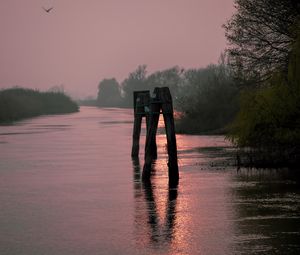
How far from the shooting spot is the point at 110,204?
16000mm

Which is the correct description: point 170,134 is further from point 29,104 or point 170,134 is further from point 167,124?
point 29,104

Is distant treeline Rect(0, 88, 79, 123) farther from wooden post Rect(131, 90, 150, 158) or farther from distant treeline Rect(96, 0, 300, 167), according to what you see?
wooden post Rect(131, 90, 150, 158)

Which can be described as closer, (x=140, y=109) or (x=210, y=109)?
(x=140, y=109)

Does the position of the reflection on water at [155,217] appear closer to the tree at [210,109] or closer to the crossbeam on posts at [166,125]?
the crossbeam on posts at [166,125]

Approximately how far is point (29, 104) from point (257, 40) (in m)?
70.8

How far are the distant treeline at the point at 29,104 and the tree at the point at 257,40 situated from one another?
145 ft

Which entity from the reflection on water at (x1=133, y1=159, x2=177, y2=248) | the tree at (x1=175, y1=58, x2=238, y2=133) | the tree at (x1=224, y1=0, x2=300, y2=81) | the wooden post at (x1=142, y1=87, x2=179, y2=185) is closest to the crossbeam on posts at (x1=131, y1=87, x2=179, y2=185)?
the wooden post at (x1=142, y1=87, x2=179, y2=185)

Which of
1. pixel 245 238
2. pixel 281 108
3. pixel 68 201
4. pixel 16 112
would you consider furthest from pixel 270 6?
pixel 16 112

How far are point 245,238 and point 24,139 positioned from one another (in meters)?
33.0

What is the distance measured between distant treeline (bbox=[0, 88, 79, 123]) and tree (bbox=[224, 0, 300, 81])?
44190 millimetres

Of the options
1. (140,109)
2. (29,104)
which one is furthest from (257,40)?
(29,104)

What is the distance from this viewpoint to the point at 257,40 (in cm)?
3491

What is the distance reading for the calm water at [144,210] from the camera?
37.8 feet

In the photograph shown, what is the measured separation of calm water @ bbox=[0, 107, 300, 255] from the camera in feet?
37.8
